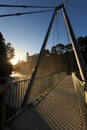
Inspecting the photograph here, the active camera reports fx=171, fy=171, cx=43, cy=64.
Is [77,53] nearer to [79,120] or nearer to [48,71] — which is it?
[79,120]

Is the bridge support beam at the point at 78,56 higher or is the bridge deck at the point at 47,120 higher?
the bridge support beam at the point at 78,56

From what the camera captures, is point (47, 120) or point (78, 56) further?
point (78, 56)

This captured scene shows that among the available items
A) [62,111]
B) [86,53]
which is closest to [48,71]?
[86,53]

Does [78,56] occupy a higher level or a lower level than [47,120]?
higher

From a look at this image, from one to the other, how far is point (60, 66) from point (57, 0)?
147ft

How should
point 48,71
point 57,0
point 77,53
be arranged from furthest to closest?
1. point 48,71
2. point 57,0
3. point 77,53

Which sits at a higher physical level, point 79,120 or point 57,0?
point 57,0

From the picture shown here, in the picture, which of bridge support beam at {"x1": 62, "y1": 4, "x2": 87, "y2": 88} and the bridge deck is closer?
the bridge deck

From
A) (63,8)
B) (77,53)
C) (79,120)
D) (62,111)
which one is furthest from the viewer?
(63,8)

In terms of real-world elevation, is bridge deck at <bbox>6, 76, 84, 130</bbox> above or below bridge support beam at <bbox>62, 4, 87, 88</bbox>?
below

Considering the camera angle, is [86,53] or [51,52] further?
[51,52]

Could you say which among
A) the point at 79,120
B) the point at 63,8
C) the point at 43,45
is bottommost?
the point at 79,120

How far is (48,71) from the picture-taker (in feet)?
191

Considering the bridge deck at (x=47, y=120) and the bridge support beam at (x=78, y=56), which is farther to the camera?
the bridge support beam at (x=78, y=56)
